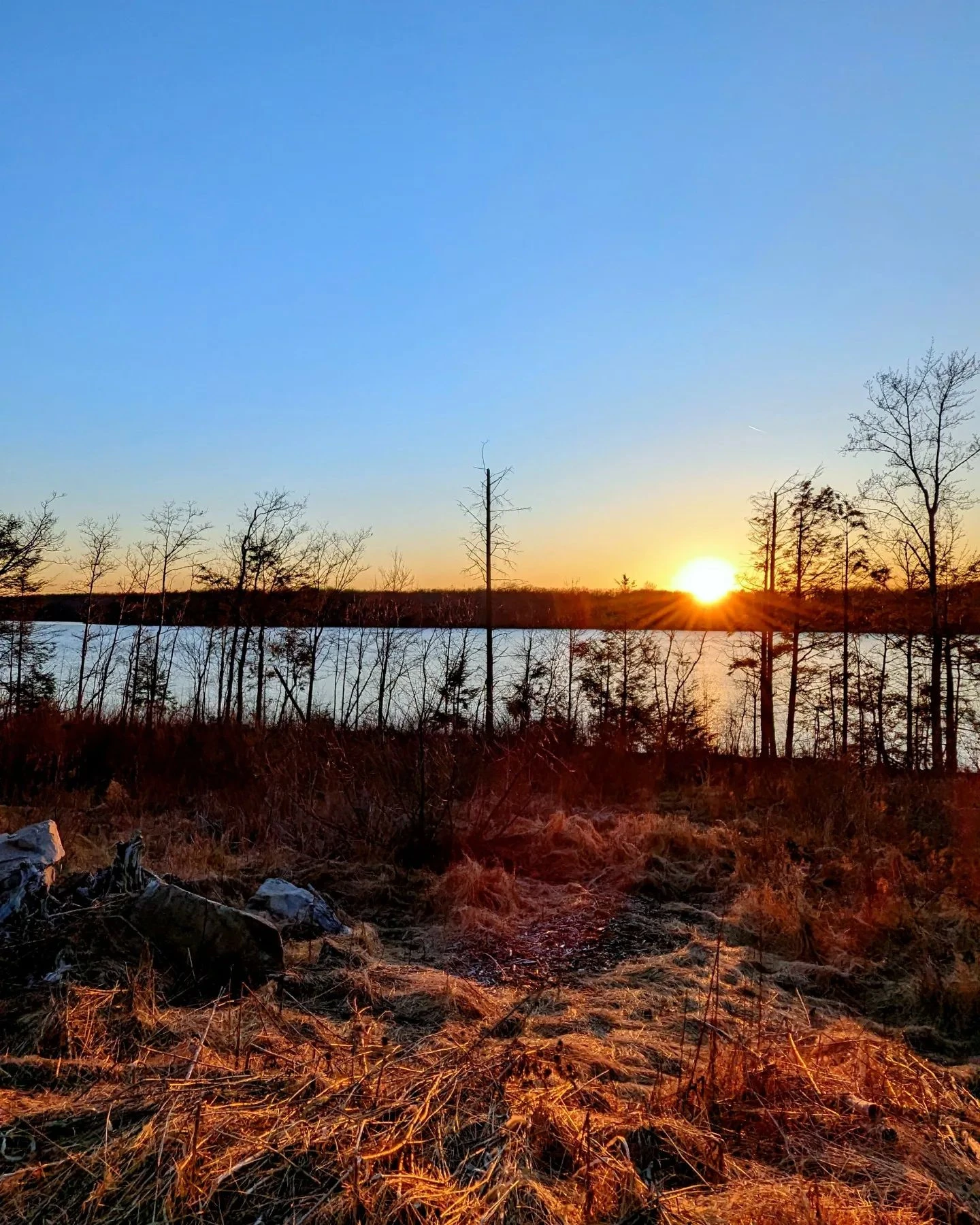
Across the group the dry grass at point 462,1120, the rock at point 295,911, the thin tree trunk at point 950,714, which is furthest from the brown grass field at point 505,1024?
the thin tree trunk at point 950,714

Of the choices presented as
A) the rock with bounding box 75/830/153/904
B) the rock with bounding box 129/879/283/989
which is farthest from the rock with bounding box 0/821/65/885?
the rock with bounding box 129/879/283/989

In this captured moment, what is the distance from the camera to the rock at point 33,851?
196 inches

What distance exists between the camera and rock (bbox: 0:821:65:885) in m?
4.98

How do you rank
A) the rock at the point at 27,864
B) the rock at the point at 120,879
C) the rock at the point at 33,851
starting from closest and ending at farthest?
the rock at the point at 27,864, the rock at the point at 120,879, the rock at the point at 33,851

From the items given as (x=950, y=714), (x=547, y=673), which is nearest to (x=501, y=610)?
(x=547, y=673)

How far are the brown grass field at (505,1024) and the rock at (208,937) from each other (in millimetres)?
131

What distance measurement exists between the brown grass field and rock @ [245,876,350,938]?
30 cm

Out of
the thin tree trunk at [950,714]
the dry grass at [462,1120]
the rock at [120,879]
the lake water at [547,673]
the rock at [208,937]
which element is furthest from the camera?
the lake water at [547,673]

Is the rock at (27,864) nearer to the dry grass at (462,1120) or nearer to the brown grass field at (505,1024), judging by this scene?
the brown grass field at (505,1024)

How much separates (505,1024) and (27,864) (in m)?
3.17

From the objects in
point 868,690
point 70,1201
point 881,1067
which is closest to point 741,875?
point 881,1067

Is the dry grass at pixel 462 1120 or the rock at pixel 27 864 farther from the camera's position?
the rock at pixel 27 864

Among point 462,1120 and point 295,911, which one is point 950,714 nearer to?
point 295,911

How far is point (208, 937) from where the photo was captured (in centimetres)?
434
